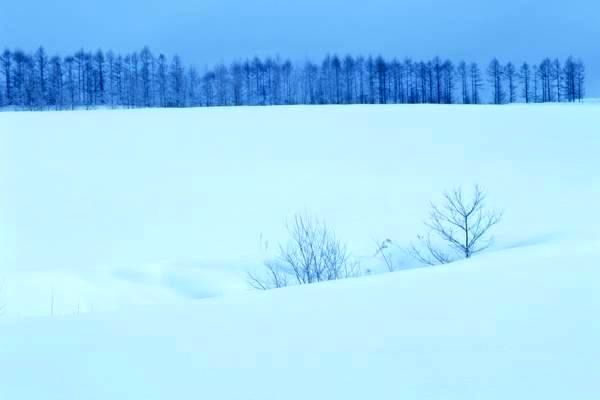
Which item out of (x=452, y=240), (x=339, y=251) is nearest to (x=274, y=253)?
(x=339, y=251)

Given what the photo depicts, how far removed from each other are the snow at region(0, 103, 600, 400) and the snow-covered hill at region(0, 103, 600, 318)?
0.09 meters

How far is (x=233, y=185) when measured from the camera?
66.0 feet

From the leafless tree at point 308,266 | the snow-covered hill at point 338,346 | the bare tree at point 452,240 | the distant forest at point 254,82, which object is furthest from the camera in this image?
the distant forest at point 254,82

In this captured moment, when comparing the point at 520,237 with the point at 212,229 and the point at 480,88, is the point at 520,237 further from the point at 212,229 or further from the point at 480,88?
the point at 480,88

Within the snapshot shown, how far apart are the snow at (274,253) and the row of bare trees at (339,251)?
43 centimetres

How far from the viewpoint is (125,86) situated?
52.6 meters

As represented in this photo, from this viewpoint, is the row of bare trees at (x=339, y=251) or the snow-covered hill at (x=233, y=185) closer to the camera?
the row of bare trees at (x=339, y=251)

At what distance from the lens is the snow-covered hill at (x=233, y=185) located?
41.8 feet

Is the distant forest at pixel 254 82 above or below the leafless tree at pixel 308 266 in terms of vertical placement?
above

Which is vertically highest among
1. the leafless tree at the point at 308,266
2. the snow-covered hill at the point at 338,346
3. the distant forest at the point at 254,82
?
the distant forest at the point at 254,82

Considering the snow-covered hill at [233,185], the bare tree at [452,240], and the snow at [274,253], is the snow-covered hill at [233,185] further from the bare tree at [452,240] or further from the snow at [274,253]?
the bare tree at [452,240]

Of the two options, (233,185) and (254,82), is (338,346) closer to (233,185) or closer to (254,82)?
(233,185)

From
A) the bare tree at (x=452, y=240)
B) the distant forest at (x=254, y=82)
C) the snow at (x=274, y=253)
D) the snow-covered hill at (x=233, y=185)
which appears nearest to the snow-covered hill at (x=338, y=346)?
the snow at (x=274, y=253)

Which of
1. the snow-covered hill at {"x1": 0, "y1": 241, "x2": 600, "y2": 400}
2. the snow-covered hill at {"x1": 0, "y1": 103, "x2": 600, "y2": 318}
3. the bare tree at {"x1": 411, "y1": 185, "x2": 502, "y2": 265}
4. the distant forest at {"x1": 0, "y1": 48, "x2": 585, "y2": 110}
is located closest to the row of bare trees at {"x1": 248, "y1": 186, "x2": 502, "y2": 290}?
the bare tree at {"x1": 411, "y1": 185, "x2": 502, "y2": 265}
